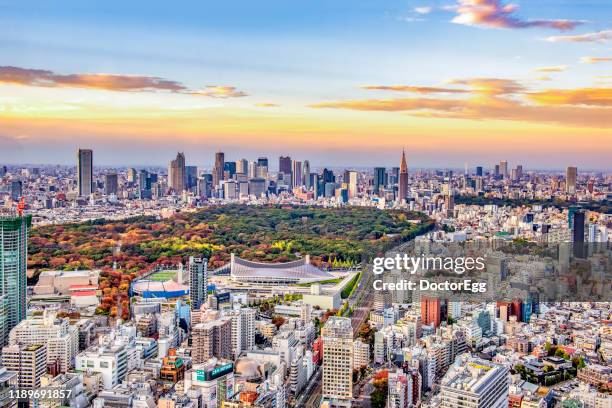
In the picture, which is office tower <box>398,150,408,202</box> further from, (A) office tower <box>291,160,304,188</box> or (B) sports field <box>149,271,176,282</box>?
(B) sports field <box>149,271,176,282</box>

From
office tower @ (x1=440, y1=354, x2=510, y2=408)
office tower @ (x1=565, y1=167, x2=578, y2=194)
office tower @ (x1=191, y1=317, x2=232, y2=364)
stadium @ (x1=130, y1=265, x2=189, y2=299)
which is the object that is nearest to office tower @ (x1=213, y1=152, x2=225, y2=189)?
stadium @ (x1=130, y1=265, x2=189, y2=299)

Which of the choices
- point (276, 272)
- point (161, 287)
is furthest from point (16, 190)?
point (276, 272)

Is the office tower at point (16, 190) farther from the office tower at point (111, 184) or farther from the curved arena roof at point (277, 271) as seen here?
the office tower at point (111, 184)

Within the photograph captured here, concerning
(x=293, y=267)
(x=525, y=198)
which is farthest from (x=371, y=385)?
(x=525, y=198)

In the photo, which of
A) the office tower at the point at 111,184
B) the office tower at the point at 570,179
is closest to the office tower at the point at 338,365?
the office tower at the point at 570,179

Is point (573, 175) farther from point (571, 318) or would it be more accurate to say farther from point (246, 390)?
point (246, 390)
